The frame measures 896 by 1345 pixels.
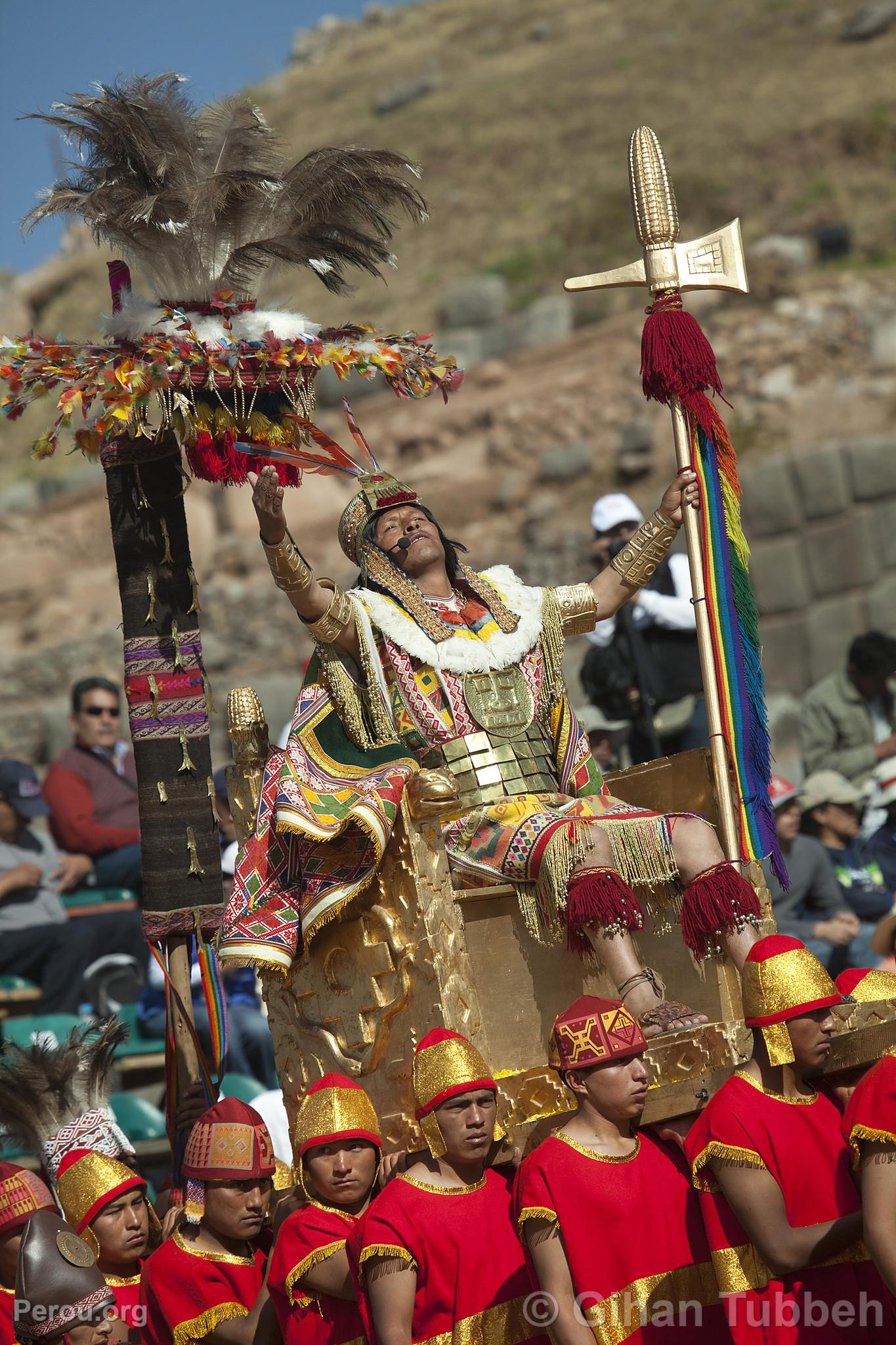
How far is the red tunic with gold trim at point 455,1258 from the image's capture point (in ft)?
13.8

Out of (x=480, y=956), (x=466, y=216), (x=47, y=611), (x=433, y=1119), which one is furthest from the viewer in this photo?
(x=466, y=216)

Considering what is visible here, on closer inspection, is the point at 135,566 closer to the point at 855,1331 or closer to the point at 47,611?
the point at 855,1331

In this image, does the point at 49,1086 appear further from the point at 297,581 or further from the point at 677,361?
the point at 677,361

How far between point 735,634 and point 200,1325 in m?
2.92

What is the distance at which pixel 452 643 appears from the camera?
5.76m

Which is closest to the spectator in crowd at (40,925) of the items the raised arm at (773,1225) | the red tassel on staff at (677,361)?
the red tassel on staff at (677,361)

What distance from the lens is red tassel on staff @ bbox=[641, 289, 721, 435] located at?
5742 mm

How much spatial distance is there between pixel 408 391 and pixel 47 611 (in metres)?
26.0

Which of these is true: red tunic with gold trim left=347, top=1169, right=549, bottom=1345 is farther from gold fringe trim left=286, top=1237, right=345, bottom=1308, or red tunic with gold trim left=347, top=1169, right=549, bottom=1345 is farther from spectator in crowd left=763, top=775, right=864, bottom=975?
spectator in crowd left=763, top=775, right=864, bottom=975

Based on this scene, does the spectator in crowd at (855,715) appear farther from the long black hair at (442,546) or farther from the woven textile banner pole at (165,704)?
the woven textile banner pole at (165,704)

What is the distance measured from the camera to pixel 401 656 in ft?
18.8

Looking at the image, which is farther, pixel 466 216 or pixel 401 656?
pixel 466 216

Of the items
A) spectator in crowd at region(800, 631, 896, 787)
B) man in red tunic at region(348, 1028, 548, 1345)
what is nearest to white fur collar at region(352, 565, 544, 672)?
man in red tunic at region(348, 1028, 548, 1345)

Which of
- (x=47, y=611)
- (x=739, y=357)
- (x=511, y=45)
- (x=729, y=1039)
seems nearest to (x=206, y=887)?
(x=729, y=1039)
